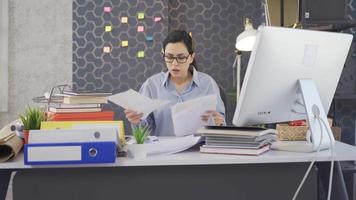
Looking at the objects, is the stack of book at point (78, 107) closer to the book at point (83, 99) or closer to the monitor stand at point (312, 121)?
the book at point (83, 99)

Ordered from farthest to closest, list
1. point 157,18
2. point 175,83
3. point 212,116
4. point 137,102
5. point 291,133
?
1. point 157,18
2. point 175,83
3. point 212,116
4. point 137,102
5. point 291,133

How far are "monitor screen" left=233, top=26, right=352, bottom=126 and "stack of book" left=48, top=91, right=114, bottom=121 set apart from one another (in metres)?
0.62

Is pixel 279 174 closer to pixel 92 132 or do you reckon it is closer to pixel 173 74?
pixel 92 132

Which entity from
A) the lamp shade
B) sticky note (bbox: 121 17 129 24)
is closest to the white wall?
sticky note (bbox: 121 17 129 24)

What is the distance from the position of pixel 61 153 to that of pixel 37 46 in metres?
2.61

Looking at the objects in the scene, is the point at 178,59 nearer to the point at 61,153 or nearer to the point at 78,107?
the point at 78,107

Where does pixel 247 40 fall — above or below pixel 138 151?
above

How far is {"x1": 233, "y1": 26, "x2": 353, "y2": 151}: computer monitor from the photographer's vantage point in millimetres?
1458

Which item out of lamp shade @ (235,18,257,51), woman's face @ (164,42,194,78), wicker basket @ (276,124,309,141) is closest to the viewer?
wicker basket @ (276,124,309,141)

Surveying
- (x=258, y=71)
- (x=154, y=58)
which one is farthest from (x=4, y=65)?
(x=258, y=71)

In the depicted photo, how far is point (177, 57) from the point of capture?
8.03 feet

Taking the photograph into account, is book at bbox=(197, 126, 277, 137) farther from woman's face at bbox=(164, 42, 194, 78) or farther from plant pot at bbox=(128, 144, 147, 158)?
woman's face at bbox=(164, 42, 194, 78)

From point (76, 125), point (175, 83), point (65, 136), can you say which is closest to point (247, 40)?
point (175, 83)

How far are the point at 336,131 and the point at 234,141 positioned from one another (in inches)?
75.3
